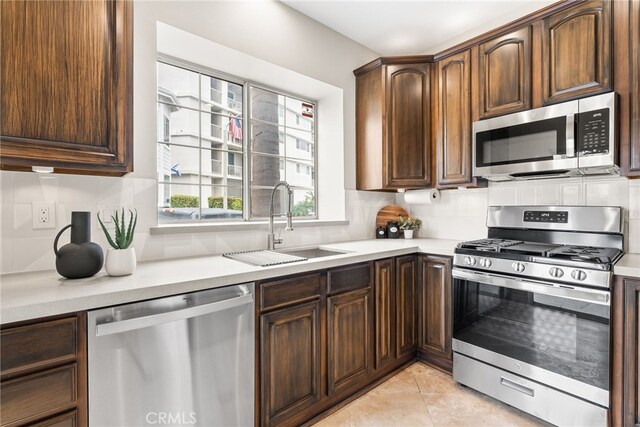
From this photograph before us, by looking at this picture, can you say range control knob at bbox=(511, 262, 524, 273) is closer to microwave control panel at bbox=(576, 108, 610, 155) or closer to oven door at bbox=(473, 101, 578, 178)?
oven door at bbox=(473, 101, 578, 178)

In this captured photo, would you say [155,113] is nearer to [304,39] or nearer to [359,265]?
[304,39]

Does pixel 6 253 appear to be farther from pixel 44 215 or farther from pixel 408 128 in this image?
pixel 408 128

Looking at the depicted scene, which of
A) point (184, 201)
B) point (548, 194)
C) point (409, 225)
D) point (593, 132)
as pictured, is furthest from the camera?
point (409, 225)

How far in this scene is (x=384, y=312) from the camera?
2207 millimetres

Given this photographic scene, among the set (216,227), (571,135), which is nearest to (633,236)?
(571,135)

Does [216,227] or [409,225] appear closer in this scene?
[216,227]

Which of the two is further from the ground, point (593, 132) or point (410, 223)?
point (593, 132)

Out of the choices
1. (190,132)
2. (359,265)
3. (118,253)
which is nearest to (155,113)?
(190,132)

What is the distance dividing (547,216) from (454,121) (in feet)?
3.24

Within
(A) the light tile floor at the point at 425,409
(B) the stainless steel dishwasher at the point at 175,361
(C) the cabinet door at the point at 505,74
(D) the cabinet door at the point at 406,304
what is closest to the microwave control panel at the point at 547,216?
(C) the cabinet door at the point at 505,74

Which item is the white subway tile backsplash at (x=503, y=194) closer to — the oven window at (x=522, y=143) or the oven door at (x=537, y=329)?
the oven window at (x=522, y=143)

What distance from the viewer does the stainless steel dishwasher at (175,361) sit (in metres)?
1.11

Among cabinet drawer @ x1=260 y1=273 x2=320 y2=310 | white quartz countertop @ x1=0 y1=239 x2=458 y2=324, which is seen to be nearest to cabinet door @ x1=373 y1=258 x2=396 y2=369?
white quartz countertop @ x1=0 y1=239 x2=458 y2=324

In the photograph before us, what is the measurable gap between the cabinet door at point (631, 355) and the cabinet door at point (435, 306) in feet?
3.03
